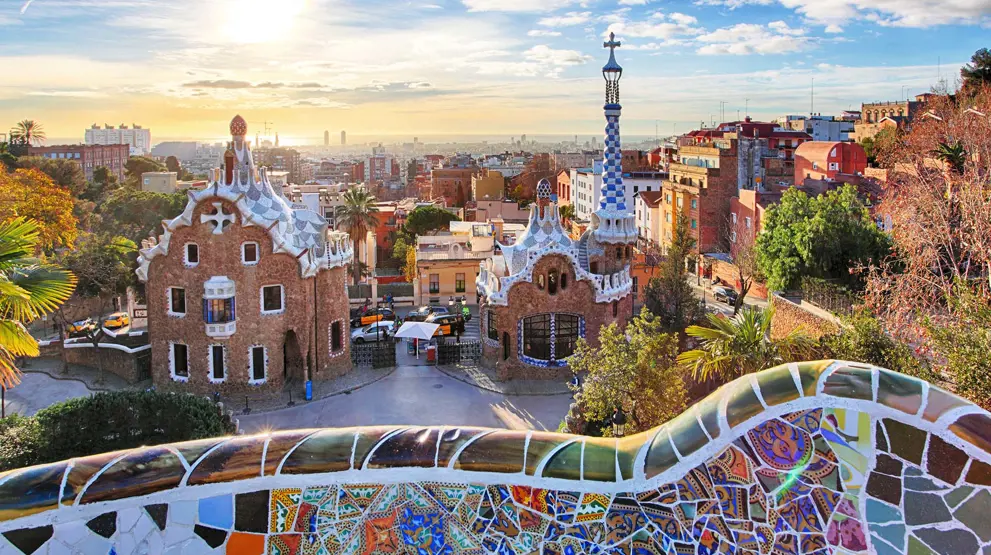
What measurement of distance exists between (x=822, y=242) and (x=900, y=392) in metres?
27.8

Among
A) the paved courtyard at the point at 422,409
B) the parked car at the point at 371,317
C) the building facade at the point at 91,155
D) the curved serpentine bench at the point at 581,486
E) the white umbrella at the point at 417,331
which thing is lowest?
the paved courtyard at the point at 422,409

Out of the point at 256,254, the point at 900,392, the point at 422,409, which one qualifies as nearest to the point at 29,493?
the point at 900,392

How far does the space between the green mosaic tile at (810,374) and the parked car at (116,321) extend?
3700 centimetres

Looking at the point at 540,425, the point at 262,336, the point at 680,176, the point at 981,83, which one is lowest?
the point at 540,425

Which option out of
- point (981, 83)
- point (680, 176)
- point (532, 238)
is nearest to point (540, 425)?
point (532, 238)

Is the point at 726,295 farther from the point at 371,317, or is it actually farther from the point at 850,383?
the point at 850,383

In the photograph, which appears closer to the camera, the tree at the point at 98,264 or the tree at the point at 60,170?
the tree at the point at 98,264

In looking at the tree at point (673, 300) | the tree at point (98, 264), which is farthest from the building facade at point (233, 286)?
the tree at point (673, 300)

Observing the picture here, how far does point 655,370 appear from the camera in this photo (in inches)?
704

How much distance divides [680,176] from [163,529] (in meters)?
54.7

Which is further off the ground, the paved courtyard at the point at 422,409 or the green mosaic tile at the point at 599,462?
the green mosaic tile at the point at 599,462

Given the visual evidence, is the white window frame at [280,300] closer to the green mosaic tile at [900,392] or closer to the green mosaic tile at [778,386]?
the green mosaic tile at [778,386]

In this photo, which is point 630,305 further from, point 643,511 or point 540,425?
Answer: point 643,511

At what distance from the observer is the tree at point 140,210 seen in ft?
159
